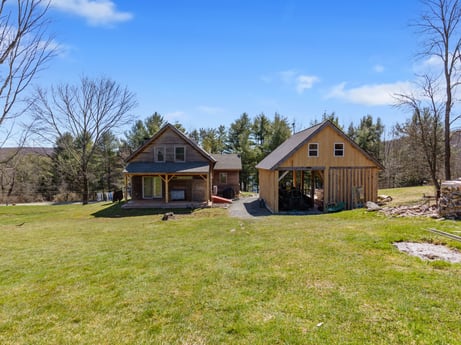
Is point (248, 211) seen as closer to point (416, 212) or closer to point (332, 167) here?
point (332, 167)

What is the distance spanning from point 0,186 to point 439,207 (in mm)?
43868

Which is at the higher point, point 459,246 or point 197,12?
point 197,12

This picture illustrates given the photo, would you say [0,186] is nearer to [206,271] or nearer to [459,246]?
[206,271]

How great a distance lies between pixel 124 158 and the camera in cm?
3469

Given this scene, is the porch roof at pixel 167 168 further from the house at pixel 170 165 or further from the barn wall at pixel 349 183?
the barn wall at pixel 349 183

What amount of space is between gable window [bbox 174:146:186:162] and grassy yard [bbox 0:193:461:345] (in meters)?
12.5

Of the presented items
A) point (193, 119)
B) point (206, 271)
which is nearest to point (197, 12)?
point (206, 271)

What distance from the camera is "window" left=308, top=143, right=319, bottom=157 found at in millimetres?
16547

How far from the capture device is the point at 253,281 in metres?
5.23

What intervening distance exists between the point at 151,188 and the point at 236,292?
57.9ft

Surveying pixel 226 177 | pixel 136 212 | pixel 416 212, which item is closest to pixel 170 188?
pixel 136 212

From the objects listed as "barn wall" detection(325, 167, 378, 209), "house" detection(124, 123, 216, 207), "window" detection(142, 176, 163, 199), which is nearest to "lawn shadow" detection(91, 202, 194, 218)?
"house" detection(124, 123, 216, 207)

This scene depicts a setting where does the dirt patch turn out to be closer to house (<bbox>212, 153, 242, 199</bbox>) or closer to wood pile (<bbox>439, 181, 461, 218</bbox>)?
wood pile (<bbox>439, 181, 461, 218</bbox>)

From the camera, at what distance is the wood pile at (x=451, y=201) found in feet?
30.7
